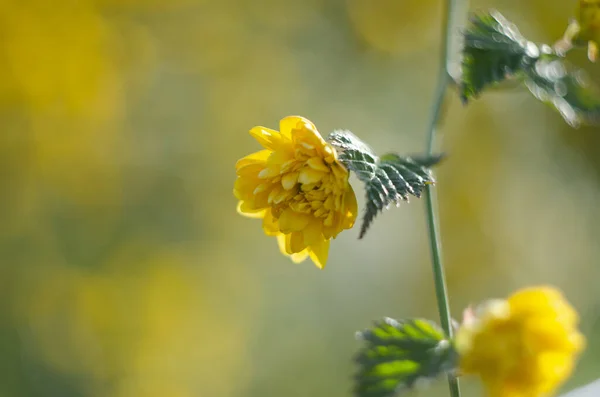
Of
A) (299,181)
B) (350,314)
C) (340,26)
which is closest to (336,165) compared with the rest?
(299,181)

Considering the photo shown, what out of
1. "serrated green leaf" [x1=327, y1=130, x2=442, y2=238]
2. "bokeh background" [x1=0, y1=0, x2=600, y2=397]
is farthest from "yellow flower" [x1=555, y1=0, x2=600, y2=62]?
"bokeh background" [x1=0, y1=0, x2=600, y2=397]

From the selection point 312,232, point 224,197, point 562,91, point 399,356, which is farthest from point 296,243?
point 224,197

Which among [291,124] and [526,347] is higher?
[291,124]

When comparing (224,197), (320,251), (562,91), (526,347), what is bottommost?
(526,347)

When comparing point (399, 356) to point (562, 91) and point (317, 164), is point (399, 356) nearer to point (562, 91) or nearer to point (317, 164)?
point (317, 164)

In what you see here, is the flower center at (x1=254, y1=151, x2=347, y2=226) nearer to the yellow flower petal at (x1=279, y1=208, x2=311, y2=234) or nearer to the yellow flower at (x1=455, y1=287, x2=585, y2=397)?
the yellow flower petal at (x1=279, y1=208, x2=311, y2=234)

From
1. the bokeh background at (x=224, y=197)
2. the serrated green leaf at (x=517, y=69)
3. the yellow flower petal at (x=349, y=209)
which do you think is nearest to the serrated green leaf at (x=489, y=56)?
the serrated green leaf at (x=517, y=69)
